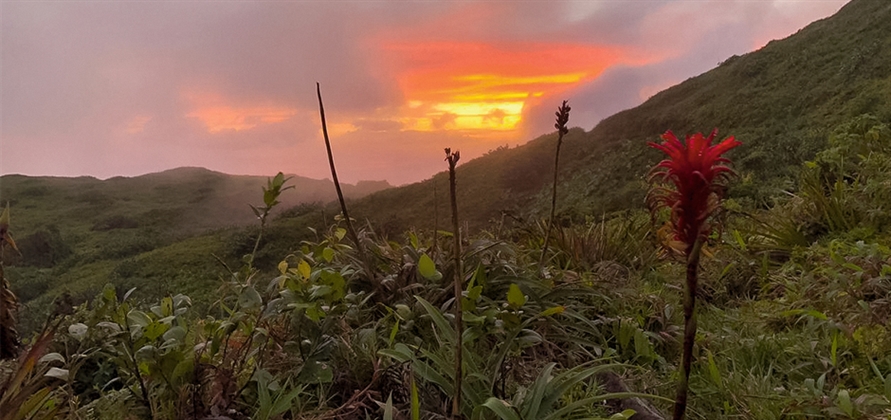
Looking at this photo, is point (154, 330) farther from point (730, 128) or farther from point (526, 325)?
point (730, 128)

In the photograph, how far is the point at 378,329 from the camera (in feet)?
10.3

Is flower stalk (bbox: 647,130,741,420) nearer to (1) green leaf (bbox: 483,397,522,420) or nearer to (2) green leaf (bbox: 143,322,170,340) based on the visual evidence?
(1) green leaf (bbox: 483,397,522,420)

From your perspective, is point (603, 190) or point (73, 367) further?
point (603, 190)

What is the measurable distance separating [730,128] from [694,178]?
1921cm

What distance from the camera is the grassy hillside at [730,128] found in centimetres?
1090

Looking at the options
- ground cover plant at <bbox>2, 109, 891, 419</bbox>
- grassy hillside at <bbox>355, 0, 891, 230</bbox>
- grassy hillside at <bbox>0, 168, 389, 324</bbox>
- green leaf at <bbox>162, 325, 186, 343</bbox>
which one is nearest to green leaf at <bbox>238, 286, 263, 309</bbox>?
ground cover plant at <bbox>2, 109, 891, 419</bbox>

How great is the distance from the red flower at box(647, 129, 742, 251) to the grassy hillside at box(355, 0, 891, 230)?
581 centimetres

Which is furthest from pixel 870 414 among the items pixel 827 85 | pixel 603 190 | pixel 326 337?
pixel 827 85

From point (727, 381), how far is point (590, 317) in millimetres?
1079

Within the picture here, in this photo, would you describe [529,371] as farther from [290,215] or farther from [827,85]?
[290,215]

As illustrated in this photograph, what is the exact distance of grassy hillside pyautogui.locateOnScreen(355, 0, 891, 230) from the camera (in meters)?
10.9

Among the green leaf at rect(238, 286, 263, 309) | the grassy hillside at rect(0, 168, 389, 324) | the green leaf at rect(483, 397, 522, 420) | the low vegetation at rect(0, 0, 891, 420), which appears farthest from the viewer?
the grassy hillside at rect(0, 168, 389, 324)

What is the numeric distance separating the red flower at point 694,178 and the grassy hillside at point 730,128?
5.81 meters

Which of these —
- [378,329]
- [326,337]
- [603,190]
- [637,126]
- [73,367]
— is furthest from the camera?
[637,126]
